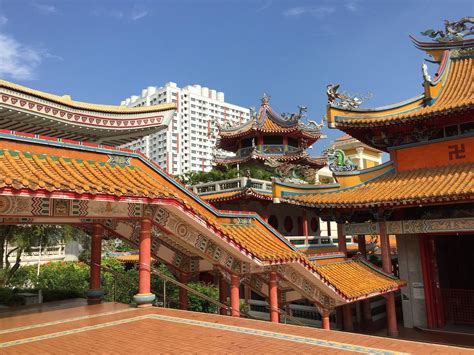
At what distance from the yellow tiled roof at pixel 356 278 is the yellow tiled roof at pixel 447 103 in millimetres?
5297

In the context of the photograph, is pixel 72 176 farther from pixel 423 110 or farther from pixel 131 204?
pixel 423 110

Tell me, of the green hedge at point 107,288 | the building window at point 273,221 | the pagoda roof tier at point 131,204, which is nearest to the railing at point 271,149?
the building window at point 273,221

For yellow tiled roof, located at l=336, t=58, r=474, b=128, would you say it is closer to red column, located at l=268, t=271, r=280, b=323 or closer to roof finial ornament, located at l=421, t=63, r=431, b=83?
roof finial ornament, located at l=421, t=63, r=431, b=83

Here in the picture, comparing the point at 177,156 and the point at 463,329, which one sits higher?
the point at 177,156

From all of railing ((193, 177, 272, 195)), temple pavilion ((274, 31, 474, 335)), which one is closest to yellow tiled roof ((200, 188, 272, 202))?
railing ((193, 177, 272, 195))

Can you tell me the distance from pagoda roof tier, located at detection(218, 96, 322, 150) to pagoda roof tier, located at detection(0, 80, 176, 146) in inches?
714

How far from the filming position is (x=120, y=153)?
30.6ft

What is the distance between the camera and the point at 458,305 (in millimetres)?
14234

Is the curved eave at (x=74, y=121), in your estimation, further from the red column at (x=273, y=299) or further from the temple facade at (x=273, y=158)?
the temple facade at (x=273, y=158)

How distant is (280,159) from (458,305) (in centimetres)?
1581

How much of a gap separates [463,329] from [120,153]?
41.7 ft

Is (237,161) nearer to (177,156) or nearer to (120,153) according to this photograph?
(120,153)

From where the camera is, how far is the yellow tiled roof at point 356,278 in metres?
12.2

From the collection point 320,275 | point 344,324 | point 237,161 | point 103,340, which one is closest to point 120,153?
point 103,340
